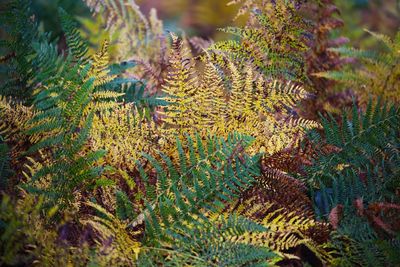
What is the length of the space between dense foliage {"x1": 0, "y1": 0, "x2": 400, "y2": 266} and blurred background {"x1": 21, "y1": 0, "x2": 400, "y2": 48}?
0.48 m

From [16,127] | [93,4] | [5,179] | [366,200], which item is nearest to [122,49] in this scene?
[93,4]

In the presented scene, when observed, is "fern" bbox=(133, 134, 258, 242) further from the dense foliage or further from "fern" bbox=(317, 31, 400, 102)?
"fern" bbox=(317, 31, 400, 102)

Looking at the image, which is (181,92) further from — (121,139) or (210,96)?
(121,139)

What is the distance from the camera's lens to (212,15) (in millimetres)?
5020

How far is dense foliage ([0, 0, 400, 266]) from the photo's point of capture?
3.43 ft

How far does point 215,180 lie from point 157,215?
5.6 inches

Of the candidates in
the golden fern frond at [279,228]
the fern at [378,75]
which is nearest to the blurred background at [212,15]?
the fern at [378,75]

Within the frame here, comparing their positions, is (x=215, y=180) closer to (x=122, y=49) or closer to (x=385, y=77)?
(x=385, y=77)

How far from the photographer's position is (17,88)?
1.49 meters

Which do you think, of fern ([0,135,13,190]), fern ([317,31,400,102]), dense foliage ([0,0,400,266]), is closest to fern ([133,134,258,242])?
dense foliage ([0,0,400,266])

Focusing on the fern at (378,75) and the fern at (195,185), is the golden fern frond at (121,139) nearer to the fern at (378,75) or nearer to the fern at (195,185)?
the fern at (195,185)

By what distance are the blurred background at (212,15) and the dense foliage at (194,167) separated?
1.57 feet

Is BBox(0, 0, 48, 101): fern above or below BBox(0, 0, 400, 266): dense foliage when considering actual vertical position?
above

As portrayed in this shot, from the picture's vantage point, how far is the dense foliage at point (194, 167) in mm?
1044
